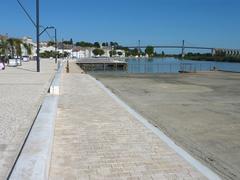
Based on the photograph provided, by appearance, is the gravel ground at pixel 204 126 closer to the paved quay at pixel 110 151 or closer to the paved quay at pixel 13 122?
the paved quay at pixel 110 151

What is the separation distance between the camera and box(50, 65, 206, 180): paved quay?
511 centimetres

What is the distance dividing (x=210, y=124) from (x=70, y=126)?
3794 mm

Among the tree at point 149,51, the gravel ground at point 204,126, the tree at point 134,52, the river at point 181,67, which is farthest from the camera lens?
the tree at point 134,52

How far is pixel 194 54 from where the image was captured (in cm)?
16675

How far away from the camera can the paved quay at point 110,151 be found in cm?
511

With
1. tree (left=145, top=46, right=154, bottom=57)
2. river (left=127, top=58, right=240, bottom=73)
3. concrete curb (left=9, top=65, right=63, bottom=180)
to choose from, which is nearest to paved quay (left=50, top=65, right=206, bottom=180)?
concrete curb (left=9, top=65, right=63, bottom=180)

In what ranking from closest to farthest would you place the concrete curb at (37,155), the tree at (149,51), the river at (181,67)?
the concrete curb at (37,155) → the river at (181,67) → the tree at (149,51)

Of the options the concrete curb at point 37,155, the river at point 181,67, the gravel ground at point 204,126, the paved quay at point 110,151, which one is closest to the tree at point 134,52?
the river at point 181,67

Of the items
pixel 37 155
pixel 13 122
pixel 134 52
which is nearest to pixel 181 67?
pixel 13 122

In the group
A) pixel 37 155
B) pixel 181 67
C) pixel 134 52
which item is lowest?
pixel 181 67

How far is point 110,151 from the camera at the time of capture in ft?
20.3

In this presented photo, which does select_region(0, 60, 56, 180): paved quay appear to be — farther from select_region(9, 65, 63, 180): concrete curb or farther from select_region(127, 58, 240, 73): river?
select_region(127, 58, 240, 73): river

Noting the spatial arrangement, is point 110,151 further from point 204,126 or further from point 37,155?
point 204,126

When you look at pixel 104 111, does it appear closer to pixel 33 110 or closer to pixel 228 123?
pixel 33 110
